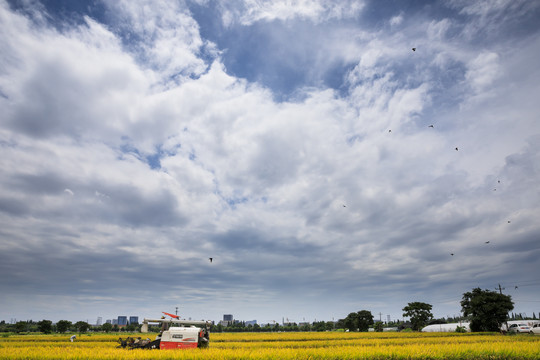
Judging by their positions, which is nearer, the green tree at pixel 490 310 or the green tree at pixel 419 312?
the green tree at pixel 490 310

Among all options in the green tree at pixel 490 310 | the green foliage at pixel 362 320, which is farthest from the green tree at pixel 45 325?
the green tree at pixel 490 310

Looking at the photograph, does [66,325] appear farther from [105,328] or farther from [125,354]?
[125,354]

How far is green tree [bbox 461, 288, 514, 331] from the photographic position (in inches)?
2566

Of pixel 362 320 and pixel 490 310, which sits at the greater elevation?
pixel 490 310

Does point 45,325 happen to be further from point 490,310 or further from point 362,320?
point 490,310

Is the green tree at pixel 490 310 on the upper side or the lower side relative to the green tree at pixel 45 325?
upper

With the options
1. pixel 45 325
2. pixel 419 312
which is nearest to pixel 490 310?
pixel 419 312

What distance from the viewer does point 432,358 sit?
63.6 feet

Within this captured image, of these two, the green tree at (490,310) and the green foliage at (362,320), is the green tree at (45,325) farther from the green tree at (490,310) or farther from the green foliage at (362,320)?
the green tree at (490,310)

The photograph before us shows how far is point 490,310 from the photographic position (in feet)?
216

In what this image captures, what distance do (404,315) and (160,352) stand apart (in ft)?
336

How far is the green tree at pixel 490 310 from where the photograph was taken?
65.2 metres

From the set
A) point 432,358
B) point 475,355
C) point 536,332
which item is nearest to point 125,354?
point 432,358

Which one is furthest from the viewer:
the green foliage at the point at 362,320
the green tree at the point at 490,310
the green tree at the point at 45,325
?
the green foliage at the point at 362,320
